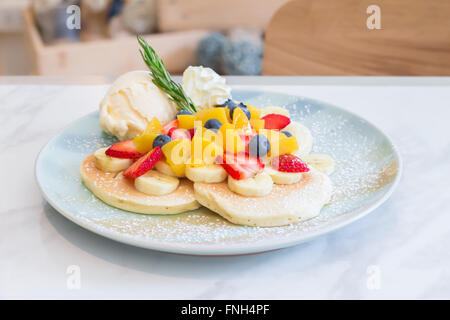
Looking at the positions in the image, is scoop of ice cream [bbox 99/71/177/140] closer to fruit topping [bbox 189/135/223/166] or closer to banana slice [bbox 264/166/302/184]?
fruit topping [bbox 189/135/223/166]

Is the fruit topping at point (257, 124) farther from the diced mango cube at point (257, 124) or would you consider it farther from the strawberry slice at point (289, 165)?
the strawberry slice at point (289, 165)

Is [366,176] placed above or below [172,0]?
below

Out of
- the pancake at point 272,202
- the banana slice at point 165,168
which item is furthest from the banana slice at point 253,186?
the banana slice at point 165,168

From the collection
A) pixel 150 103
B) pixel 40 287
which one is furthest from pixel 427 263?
pixel 150 103

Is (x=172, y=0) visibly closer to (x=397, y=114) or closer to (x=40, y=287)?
(x=397, y=114)

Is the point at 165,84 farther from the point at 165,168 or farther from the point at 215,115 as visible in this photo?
the point at 165,168

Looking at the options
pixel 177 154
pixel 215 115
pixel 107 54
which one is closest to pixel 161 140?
pixel 177 154
